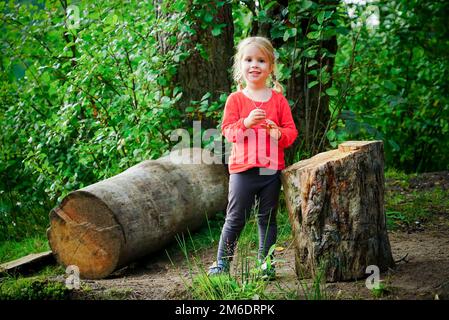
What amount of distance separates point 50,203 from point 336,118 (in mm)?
3410

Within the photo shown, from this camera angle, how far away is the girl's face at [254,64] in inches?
162

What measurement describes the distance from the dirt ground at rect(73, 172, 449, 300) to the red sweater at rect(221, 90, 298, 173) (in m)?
0.70

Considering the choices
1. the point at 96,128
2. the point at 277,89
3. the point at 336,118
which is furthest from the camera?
the point at 96,128

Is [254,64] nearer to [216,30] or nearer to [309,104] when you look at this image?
[216,30]

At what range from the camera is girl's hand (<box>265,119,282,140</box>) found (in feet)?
13.2

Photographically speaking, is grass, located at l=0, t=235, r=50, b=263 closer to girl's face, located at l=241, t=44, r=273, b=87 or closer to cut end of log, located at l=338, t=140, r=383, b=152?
girl's face, located at l=241, t=44, r=273, b=87

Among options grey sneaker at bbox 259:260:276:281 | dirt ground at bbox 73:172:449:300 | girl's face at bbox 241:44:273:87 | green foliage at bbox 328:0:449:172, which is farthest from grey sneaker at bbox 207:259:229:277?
green foliage at bbox 328:0:449:172

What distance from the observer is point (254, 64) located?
13.5ft

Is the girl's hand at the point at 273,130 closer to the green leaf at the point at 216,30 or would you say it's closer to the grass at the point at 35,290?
the grass at the point at 35,290

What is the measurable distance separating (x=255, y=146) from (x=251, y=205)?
0.42m

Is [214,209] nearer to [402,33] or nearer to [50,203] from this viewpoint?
[50,203]

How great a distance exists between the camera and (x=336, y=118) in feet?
18.2

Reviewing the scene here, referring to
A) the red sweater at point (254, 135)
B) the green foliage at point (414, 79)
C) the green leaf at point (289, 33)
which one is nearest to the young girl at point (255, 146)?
the red sweater at point (254, 135)

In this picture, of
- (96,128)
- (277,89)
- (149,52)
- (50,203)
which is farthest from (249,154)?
(50,203)
